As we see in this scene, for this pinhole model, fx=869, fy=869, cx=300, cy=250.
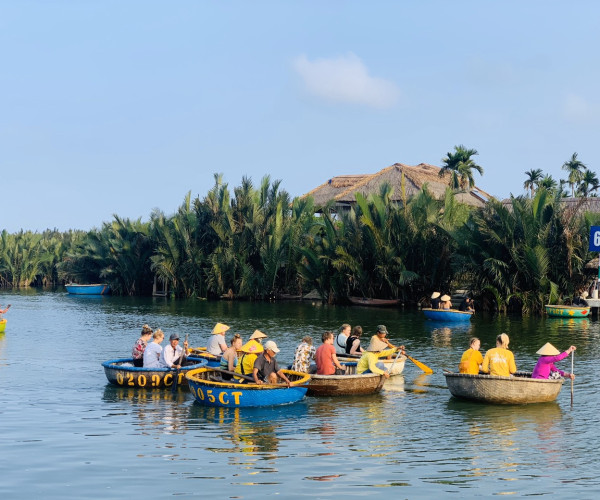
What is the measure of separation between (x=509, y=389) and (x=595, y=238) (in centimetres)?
2708

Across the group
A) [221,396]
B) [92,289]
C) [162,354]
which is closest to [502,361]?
[221,396]

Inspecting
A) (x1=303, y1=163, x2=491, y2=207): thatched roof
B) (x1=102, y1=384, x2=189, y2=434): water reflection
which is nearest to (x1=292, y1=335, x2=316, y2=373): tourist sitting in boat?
(x1=102, y1=384, x2=189, y2=434): water reflection

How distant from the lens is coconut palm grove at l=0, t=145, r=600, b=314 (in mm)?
47281

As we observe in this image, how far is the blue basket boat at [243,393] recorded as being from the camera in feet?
61.2

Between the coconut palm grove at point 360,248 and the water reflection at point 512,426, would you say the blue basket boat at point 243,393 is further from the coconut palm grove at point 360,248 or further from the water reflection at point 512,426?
the coconut palm grove at point 360,248

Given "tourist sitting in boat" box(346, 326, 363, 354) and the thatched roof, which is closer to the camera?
"tourist sitting in boat" box(346, 326, 363, 354)

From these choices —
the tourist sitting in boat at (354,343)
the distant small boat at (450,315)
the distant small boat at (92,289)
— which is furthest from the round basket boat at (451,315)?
the distant small boat at (92,289)

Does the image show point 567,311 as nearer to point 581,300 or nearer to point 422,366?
point 581,300

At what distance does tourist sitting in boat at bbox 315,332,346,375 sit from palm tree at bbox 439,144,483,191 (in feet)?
172

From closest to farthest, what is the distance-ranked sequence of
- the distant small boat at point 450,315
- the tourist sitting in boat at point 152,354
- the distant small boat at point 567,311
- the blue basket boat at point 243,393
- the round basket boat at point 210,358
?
1. the blue basket boat at point 243,393
2. the tourist sitting in boat at point 152,354
3. the round basket boat at point 210,358
4. the distant small boat at point 450,315
5. the distant small boat at point 567,311

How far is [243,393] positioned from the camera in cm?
1867

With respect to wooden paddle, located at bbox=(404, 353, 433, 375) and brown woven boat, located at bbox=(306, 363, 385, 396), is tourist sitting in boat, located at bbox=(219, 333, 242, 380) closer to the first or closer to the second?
brown woven boat, located at bbox=(306, 363, 385, 396)

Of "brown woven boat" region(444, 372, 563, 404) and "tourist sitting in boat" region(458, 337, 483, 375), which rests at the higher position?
"tourist sitting in boat" region(458, 337, 483, 375)

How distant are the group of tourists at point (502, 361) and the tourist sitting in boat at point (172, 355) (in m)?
7.01
